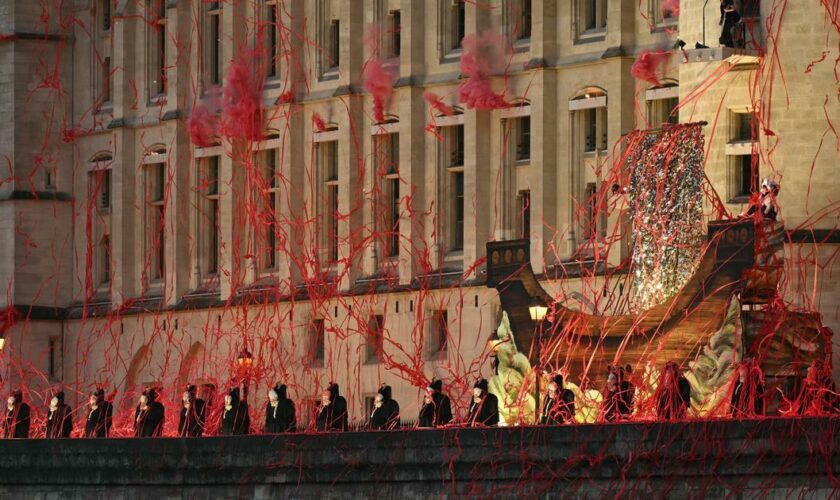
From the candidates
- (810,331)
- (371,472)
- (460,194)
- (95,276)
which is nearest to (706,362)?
(810,331)

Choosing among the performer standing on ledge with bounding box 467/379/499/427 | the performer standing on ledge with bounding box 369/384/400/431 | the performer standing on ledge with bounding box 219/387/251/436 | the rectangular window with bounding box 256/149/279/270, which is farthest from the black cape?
the rectangular window with bounding box 256/149/279/270

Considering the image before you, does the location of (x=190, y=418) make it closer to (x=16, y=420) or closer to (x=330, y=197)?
(x=16, y=420)

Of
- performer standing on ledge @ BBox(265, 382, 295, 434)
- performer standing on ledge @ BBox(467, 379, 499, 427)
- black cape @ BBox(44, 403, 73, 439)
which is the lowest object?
black cape @ BBox(44, 403, 73, 439)

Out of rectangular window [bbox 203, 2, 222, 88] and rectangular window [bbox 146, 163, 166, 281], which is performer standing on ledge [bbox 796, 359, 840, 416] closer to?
rectangular window [bbox 203, 2, 222, 88]

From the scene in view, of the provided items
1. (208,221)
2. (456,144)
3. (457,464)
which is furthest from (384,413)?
(208,221)

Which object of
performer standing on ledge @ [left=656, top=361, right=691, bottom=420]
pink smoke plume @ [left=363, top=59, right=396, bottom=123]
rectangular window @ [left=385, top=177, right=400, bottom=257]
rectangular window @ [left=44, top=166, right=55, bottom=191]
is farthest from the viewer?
rectangular window @ [left=44, top=166, right=55, bottom=191]

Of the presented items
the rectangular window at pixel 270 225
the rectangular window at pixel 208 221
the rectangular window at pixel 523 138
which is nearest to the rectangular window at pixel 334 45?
the rectangular window at pixel 270 225

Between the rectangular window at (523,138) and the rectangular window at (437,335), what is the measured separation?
14.3 feet

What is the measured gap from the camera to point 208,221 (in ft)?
292

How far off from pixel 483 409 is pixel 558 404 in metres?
2.17

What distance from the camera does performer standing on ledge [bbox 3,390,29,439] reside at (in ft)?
221

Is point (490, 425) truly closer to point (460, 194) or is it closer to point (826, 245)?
point (826, 245)

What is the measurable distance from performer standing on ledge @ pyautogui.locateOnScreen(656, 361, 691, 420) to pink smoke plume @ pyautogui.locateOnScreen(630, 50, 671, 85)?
71.7 feet

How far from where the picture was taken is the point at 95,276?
92.7 metres
